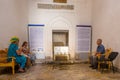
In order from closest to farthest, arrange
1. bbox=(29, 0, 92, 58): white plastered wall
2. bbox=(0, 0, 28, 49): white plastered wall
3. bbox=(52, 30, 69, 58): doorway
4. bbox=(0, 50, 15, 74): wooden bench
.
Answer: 1. bbox=(0, 50, 15, 74): wooden bench
2. bbox=(0, 0, 28, 49): white plastered wall
3. bbox=(29, 0, 92, 58): white plastered wall
4. bbox=(52, 30, 69, 58): doorway

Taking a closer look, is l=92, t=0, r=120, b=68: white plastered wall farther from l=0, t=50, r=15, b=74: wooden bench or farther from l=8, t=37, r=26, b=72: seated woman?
l=0, t=50, r=15, b=74: wooden bench

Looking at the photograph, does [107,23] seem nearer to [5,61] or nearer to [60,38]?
[60,38]

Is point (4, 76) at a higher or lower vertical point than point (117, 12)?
lower

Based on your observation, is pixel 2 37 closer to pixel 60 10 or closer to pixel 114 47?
pixel 60 10

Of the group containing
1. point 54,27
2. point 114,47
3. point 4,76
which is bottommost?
point 4,76

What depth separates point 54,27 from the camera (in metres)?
7.75

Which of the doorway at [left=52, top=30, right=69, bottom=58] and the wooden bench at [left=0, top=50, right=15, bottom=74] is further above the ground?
the doorway at [left=52, top=30, right=69, bottom=58]

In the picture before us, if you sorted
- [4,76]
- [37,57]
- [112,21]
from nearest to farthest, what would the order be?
[4,76]
[112,21]
[37,57]

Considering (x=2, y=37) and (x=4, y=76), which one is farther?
(x=2, y=37)

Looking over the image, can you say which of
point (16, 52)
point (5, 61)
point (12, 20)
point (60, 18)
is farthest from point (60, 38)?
point (5, 61)

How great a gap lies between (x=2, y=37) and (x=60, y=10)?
3.29m

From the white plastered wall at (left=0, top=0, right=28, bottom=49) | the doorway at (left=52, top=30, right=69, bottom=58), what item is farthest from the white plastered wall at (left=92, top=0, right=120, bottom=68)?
the white plastered wall at (left=0, top=0, right=28, bottom=49)

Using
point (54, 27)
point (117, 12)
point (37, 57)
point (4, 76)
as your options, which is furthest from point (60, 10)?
point (4, 76)

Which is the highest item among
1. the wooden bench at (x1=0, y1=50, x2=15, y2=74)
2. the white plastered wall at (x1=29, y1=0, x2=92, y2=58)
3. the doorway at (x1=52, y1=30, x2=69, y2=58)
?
the white plastered wall at (x1=29, y1=0, x2=92, y2=58)
